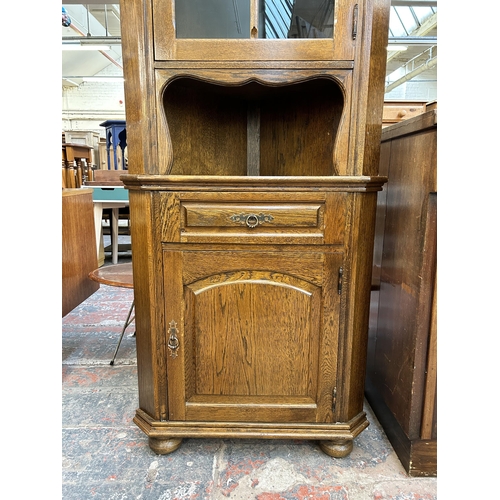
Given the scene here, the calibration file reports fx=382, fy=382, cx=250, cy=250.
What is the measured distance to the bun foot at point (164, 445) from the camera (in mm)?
1197

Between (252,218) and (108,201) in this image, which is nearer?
(252,218)

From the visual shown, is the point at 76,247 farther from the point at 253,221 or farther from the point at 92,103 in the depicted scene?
the point at 92,103

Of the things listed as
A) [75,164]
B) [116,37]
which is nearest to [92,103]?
[116,37]

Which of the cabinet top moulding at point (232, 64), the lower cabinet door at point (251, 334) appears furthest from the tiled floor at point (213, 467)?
the cabinet top moulding at point (232, 64)

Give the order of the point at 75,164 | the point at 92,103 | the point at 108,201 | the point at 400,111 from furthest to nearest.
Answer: the point at 92,103
the point at 75,164
the point at 108,201
the point at 400,111

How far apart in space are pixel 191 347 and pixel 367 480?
0.65 m

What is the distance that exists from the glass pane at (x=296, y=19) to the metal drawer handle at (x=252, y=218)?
1.58ft

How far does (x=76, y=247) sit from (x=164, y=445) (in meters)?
1.13

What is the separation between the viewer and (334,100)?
1.29 metres

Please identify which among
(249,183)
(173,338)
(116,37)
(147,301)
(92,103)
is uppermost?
(116,37)

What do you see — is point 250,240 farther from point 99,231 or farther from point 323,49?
point 99,231

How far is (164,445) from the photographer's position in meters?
1.20

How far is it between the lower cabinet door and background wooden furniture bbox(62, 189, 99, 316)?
91 centimetres
